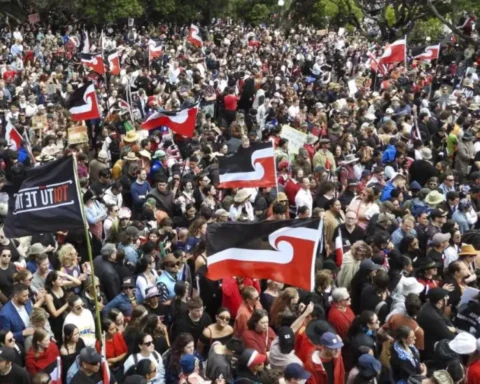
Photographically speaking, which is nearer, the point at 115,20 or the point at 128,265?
the point at 128,265

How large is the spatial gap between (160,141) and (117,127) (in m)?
1.43

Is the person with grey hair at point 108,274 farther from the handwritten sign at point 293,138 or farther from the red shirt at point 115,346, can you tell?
the handwritten sign at point 293,138

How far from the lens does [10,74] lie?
21.8 metres

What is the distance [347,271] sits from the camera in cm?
877

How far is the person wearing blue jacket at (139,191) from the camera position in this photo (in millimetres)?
11594

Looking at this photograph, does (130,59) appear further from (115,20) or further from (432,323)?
(432,323)

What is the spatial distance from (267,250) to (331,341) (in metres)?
0.94

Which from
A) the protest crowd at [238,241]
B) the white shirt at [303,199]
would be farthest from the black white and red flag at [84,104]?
the white shirt at [303,199]

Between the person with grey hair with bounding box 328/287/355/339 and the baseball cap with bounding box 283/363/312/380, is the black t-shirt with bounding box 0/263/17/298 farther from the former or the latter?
the baseball cap with bounding box 283/363/312/380

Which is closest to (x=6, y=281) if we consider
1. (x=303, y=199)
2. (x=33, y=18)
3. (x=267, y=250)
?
(x=267, y=250)

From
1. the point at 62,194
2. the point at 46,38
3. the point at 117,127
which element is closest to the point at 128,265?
the point at 62,194

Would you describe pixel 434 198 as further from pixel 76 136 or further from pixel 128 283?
pixel 76 136

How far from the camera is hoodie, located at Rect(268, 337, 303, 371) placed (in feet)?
22.3

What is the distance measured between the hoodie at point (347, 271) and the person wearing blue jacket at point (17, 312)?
10.4 feet
